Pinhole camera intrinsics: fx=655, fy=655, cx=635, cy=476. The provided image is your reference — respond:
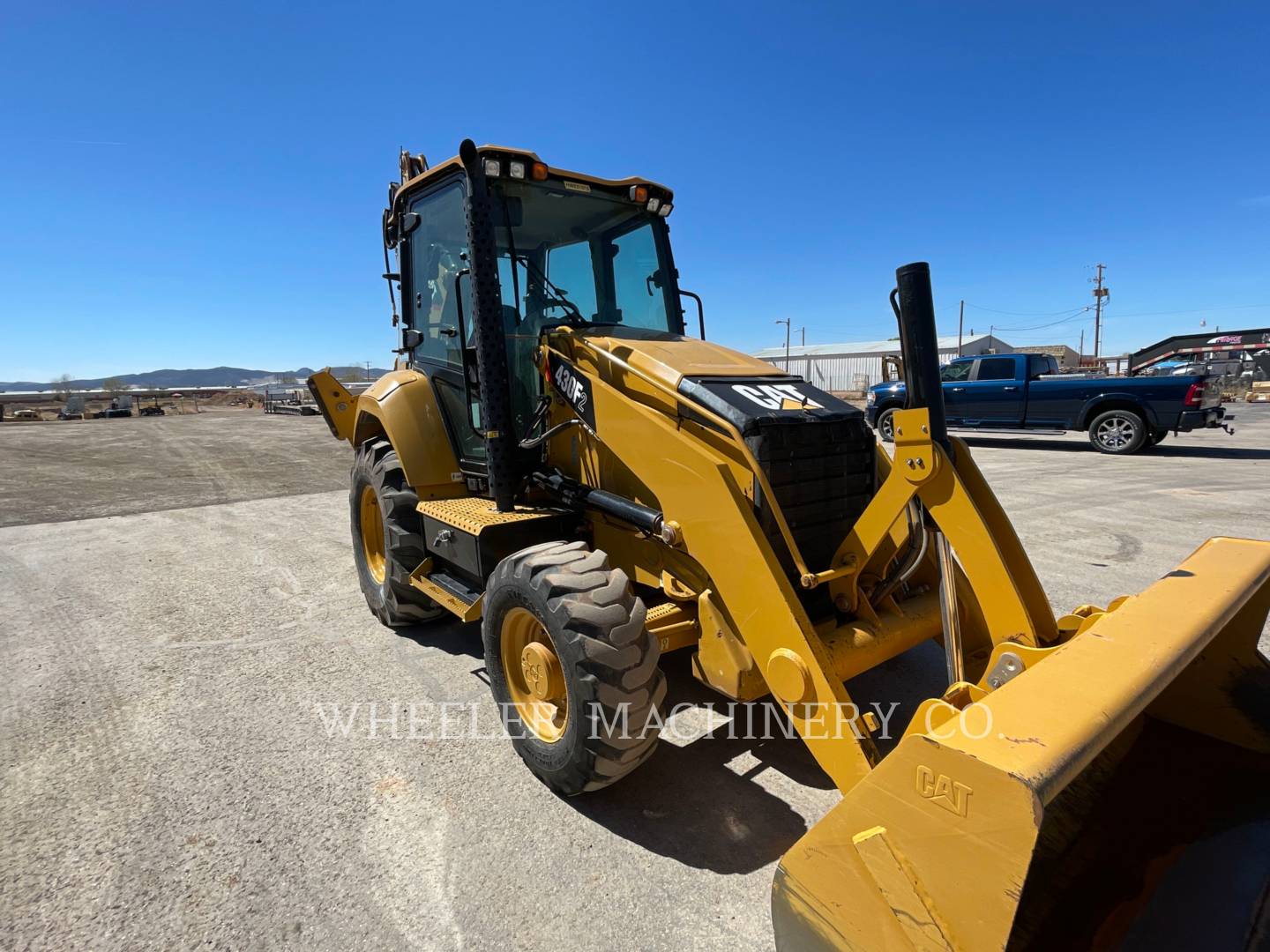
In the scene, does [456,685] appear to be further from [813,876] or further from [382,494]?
[813,876]

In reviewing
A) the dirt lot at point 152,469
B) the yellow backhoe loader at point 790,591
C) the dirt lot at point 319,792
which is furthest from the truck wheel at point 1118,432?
the dirt lot at point 152,469

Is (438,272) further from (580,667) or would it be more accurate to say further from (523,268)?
(580,667)

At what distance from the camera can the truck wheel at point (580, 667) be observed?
8.14 ft

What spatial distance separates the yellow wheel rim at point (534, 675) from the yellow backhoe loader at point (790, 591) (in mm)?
17

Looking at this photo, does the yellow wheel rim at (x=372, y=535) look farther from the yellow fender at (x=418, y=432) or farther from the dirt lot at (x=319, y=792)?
the yellow fender at (x=418, y=432)

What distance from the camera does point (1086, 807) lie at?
86.4 inches

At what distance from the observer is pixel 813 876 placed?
1.63 meters

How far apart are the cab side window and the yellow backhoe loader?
0.03 metres

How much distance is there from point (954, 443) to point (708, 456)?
0.94 metres

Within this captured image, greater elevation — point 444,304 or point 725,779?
point 444,304

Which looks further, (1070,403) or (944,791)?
(1070,403)

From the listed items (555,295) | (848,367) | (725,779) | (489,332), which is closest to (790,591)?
(725,779)

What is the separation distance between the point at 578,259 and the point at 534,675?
2.52 meters

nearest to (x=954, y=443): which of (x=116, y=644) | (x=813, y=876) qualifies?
(x=813, y=876)
